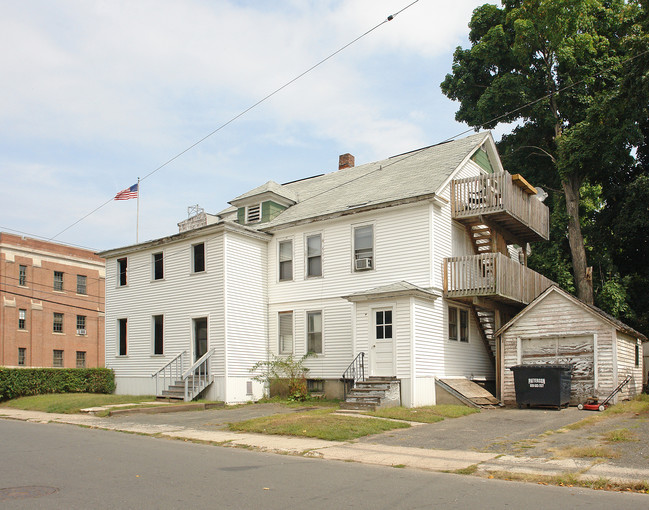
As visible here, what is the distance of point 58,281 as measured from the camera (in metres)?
48.8

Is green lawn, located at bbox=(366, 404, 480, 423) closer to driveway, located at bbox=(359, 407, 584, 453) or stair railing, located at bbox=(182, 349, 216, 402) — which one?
driveway, located at bbox=(359, 407, 584, 453)

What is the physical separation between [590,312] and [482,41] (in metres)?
19.4

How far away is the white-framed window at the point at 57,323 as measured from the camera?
47844mm

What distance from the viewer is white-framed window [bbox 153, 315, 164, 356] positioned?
25.5 m

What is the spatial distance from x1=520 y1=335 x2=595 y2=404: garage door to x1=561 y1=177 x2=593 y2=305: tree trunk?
9.16 meters

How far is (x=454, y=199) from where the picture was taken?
22.9m

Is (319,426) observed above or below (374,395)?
below

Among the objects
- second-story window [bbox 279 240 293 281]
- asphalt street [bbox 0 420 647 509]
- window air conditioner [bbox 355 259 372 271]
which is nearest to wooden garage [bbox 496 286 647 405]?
window air conditioner [bbox 355 259 372 271]

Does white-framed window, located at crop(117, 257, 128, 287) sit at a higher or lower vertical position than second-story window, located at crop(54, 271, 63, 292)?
lower

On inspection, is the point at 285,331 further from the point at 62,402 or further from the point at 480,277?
the point at 62,402

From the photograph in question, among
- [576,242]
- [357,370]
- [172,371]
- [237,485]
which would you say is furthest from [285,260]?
[237,485]

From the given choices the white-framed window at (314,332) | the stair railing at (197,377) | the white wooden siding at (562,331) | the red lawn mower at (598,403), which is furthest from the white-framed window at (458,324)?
the stair railing at (197,377)

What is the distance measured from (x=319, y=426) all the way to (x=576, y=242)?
20.8 meters

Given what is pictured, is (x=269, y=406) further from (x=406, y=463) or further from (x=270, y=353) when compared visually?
(x=406, y=463)
